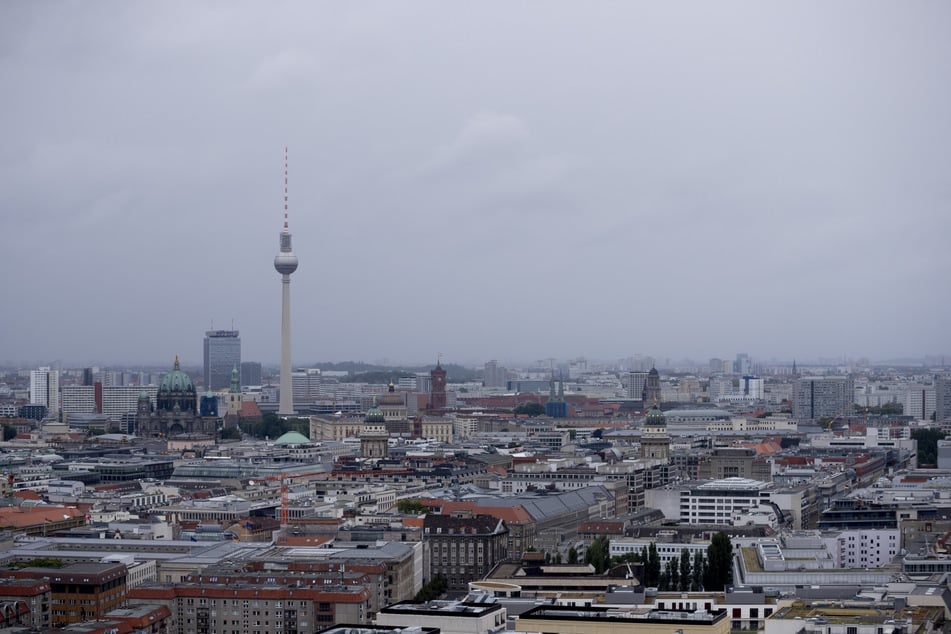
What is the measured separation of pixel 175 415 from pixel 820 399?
2280 inches

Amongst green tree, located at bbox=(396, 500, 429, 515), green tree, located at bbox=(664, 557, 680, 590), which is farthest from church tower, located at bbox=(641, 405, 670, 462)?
green tree, located at bbox=(664, 557, 680, 590)

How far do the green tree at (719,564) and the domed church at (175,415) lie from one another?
70673mm

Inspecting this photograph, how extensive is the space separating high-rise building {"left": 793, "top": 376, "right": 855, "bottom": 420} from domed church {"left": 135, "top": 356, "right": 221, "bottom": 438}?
51591mm

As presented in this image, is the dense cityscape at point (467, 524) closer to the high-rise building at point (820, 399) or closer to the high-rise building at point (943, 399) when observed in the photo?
the high-rise building at point (943, 399)

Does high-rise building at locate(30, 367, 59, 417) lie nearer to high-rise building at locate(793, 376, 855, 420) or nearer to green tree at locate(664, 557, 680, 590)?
high-rise building at locate(793, 376, 855, 420)

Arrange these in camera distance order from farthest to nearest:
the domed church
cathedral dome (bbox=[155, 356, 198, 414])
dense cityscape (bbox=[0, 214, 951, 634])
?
cathedral dome (bbox=[155, 356, 198, 414])
the domed church
dense cityscape (bbox=[0, 214, 951, 634])

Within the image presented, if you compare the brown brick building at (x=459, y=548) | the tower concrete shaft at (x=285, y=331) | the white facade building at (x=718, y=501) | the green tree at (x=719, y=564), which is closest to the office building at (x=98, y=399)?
the tower concrete shaft at (x=285, y=331)

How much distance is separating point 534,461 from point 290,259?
44.9m

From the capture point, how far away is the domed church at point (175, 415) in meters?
123

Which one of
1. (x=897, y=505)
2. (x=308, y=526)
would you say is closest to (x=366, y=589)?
(x=308, y=526)

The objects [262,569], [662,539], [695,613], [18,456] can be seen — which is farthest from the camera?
[18,456]

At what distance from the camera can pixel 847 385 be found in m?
161

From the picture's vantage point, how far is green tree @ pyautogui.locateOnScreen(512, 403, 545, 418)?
15739 cm

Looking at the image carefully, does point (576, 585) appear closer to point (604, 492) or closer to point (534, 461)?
point (604, 492)
